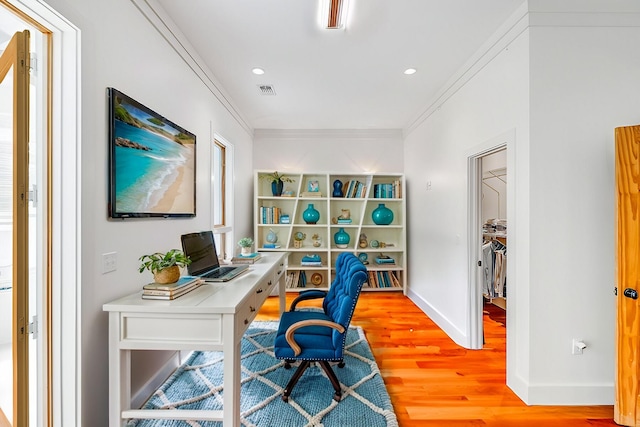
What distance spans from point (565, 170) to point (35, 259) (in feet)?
9.64

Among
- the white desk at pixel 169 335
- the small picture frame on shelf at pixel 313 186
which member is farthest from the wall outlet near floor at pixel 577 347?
the small picture frame on shelf at pixel 313 186

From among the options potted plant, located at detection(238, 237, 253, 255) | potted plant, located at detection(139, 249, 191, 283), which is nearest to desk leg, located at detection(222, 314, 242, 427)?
potted plant, located at detection(139, 249, 191, 283)

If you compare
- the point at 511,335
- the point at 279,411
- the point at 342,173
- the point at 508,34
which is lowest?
the point at 279,411

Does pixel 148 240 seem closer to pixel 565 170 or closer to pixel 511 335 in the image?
pixel 511 335

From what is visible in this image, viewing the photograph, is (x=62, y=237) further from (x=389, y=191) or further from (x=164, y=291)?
(x=389, y=191)

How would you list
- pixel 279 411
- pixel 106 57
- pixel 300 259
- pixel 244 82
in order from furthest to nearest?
pixel 300 259 → pixel 244 82 → pixel 279 411 → pixel 106 57

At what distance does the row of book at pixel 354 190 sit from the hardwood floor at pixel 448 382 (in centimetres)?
187

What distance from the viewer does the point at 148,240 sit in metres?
1.92

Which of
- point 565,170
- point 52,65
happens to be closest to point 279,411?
point 52,65

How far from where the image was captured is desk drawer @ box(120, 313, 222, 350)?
1449mm

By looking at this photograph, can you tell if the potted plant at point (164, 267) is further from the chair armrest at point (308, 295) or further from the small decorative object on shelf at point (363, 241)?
the small decorative object on shelf at point (363, 241)

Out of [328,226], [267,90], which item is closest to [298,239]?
[328,226]

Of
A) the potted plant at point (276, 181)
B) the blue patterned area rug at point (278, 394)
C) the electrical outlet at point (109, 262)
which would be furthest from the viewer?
the potted plant at point (276, 181)

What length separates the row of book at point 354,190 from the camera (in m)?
4.62
